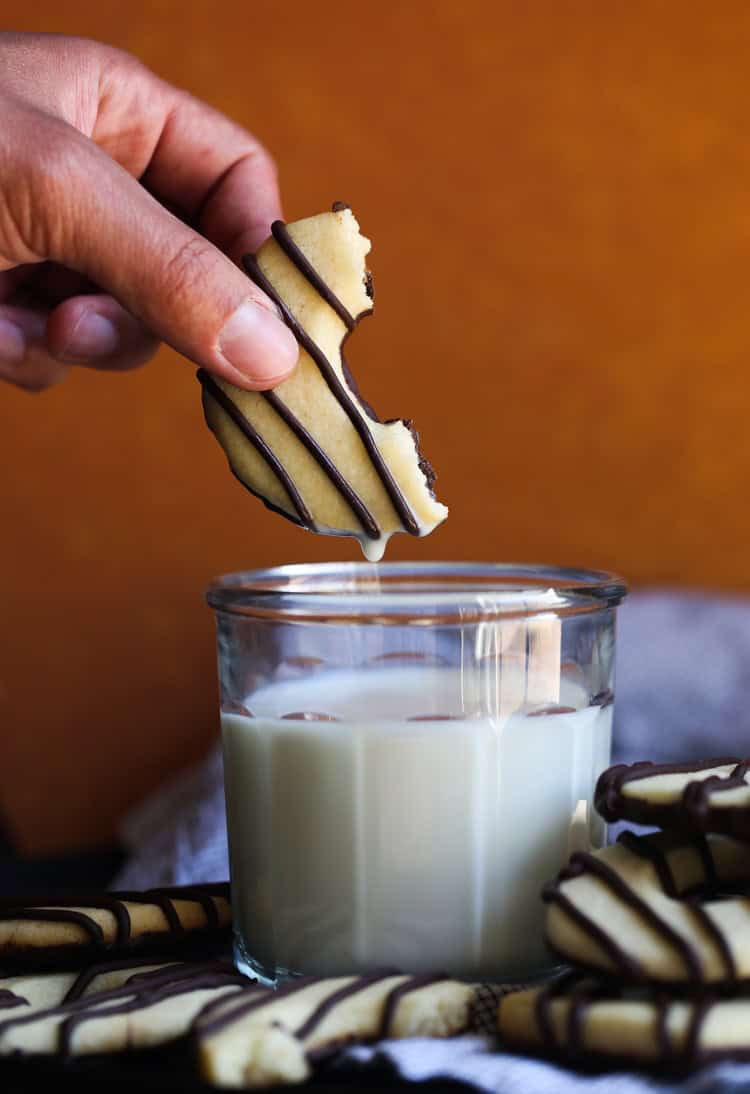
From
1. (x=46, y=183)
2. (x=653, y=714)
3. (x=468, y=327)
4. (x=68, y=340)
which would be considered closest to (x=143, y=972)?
(x=46, y=183)

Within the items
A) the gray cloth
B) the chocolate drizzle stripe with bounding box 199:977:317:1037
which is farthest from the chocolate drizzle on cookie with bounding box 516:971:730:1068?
the gray cloth

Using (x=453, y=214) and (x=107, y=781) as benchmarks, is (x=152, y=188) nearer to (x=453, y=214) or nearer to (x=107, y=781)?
(x=453, y=214)

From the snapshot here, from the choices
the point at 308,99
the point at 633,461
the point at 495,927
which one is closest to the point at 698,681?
the point at 633,461

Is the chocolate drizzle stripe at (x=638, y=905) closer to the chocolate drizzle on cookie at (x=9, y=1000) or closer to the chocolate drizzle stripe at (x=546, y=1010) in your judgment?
the chocolate drizzle stripe at (x=546, y=1010)

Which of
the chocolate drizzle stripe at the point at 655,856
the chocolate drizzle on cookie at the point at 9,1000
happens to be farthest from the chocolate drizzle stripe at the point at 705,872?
the chocolate drizzle on cookie at the point at 9,1000

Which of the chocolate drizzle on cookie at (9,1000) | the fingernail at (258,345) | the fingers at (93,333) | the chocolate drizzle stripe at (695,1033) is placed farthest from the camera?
the fingers at (93,333)

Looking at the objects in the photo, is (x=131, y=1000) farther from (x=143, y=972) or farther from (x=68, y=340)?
(x=68, y=340)
